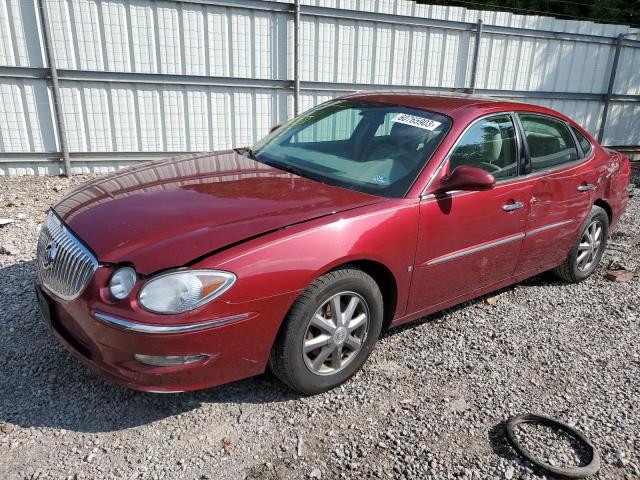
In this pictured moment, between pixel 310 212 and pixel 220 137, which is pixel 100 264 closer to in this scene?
pixel 310 212

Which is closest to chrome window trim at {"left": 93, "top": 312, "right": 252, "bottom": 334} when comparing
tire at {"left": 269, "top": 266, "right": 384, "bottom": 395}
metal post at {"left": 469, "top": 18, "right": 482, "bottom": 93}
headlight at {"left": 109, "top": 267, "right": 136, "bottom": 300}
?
headlight at {"left": 109, "top": 267, "right": 136, "bottom": 300}

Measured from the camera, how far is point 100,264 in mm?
2518

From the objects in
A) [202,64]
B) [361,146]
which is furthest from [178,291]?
[202,64]

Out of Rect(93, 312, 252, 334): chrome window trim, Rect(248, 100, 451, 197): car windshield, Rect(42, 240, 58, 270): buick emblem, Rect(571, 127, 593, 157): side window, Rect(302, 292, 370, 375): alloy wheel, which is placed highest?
Rect(248, 100, 451, 197): car windshield

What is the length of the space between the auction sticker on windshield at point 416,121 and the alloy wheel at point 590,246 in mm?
2089

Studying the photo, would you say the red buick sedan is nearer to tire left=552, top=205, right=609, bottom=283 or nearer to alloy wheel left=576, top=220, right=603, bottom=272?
tire left=552, top=205, right=609, bottom=283

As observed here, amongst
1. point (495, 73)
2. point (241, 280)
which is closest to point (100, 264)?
point (241, 280)

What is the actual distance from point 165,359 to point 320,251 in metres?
0.92

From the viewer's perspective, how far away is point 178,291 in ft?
7.88

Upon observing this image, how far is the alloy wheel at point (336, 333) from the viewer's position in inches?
113

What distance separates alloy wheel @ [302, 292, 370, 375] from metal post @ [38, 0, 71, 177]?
544 cm

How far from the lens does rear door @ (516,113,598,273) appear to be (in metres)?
3.97

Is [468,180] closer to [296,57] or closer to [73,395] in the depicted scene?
[73,395]

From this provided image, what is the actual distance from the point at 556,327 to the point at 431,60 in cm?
601
